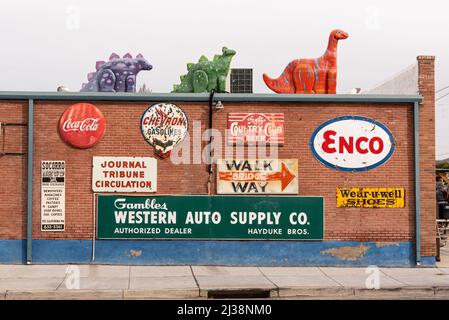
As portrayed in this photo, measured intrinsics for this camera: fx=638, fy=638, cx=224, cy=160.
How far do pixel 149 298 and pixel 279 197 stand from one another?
17.3 feet

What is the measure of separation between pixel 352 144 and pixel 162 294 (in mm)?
6955

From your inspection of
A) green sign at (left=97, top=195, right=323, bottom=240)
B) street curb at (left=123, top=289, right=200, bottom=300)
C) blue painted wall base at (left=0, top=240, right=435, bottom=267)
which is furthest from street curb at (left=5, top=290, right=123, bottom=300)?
green sign at (left=97, top=195, right=323, bottom=240)

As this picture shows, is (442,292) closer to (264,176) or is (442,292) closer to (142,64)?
(264,176)

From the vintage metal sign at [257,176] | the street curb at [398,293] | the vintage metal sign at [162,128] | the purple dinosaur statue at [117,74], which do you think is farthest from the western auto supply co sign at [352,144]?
the purple dinosaur statue at [117,74]

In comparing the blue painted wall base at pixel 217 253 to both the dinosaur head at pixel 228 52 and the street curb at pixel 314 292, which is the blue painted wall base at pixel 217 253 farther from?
the dinosaur head at pixel 228 52

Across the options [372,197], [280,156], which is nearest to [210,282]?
[280,156]

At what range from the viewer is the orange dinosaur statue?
17.8 m

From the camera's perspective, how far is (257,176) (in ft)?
56.3

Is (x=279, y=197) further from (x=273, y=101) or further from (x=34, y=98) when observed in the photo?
(x=34, y=98)

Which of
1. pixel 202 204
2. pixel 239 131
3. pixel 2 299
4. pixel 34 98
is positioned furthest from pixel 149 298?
pixel 34 98

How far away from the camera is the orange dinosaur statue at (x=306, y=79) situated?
17.8 m

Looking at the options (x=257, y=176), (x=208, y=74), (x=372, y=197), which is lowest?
(x=372, y=197)

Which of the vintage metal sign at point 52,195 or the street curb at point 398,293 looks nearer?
the street curb at point 398,293

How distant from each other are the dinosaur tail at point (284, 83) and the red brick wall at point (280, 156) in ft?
2.31
